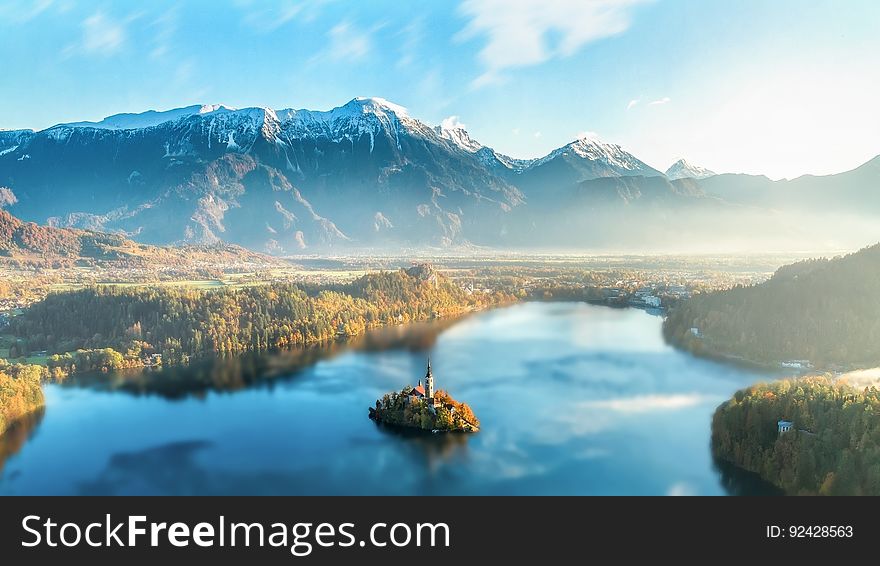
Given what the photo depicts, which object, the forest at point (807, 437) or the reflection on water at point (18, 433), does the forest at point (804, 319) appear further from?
the reflection on water at point (18, 433)

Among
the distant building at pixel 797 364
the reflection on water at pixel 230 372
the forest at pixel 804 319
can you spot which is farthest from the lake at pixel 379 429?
the forest at pixel 804 319

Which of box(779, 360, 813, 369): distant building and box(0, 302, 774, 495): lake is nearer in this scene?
box(0, 302, 774, 495): lake

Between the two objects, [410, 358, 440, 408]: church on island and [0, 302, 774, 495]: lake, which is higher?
[410, 358, 440, 408]: church on island

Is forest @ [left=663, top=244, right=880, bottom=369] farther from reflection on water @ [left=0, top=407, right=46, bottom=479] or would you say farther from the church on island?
reflection on water @ [left=0, top=407, right=46, bottom=479]

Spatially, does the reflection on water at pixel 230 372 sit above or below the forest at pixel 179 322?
below

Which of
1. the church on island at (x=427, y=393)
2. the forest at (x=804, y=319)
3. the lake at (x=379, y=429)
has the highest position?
the forest at (x=804, y=319)

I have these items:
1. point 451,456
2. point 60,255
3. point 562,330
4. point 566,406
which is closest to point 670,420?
point 566,406

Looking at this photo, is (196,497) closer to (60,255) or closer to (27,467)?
(27,467)

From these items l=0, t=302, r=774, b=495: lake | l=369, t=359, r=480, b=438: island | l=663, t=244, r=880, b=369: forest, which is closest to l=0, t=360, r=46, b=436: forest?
l=0, t=302, r=774, b=495: lake
